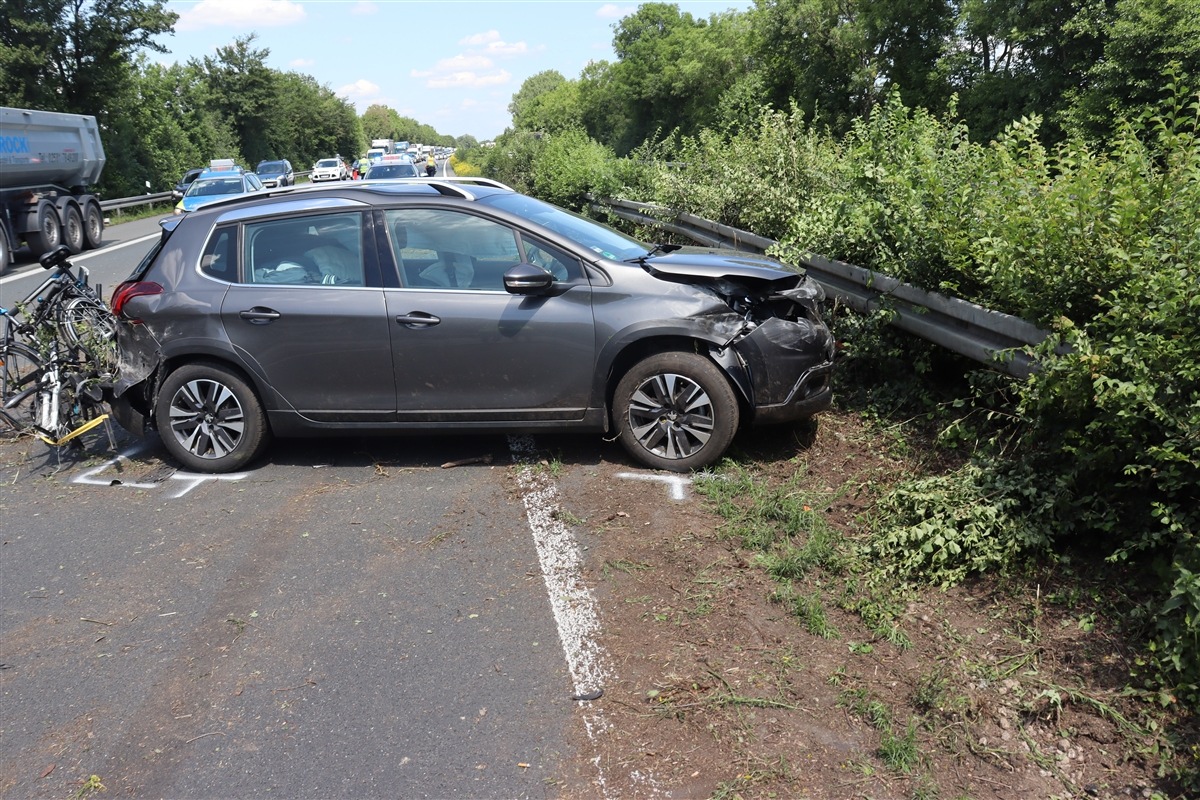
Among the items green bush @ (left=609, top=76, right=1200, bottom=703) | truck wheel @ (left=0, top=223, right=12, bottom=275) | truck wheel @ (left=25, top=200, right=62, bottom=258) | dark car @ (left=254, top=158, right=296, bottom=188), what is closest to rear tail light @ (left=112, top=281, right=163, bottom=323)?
green bush @ (left=609, top=76, right=1200, bottom=703)

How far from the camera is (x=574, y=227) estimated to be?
646 cm

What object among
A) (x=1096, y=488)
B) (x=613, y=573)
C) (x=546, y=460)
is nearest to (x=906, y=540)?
(x=1096, y=488)

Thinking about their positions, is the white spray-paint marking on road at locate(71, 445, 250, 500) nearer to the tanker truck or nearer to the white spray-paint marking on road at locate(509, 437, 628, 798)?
the white spray-paint marking on road at locate(509, 437, 628, 798)

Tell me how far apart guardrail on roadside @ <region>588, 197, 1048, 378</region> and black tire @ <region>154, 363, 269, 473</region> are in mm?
4155

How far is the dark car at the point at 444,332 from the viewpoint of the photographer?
5.77 meters

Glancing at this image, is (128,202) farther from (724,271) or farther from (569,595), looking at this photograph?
(569,595)

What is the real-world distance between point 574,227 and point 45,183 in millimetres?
20102

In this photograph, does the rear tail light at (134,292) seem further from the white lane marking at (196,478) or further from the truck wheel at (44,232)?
the truck wheel at (44,232)

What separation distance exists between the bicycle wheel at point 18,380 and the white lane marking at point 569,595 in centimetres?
362

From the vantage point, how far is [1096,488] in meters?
4.21

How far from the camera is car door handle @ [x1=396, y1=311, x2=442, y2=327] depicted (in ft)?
19.3

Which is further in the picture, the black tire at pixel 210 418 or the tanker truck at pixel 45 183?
the tanker truck at pixel 45 183

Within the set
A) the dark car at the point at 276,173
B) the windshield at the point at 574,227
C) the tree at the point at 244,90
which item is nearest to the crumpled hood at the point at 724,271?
the windshield at the point at 574,227

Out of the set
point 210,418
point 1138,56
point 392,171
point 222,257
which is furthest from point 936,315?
point 392,171
